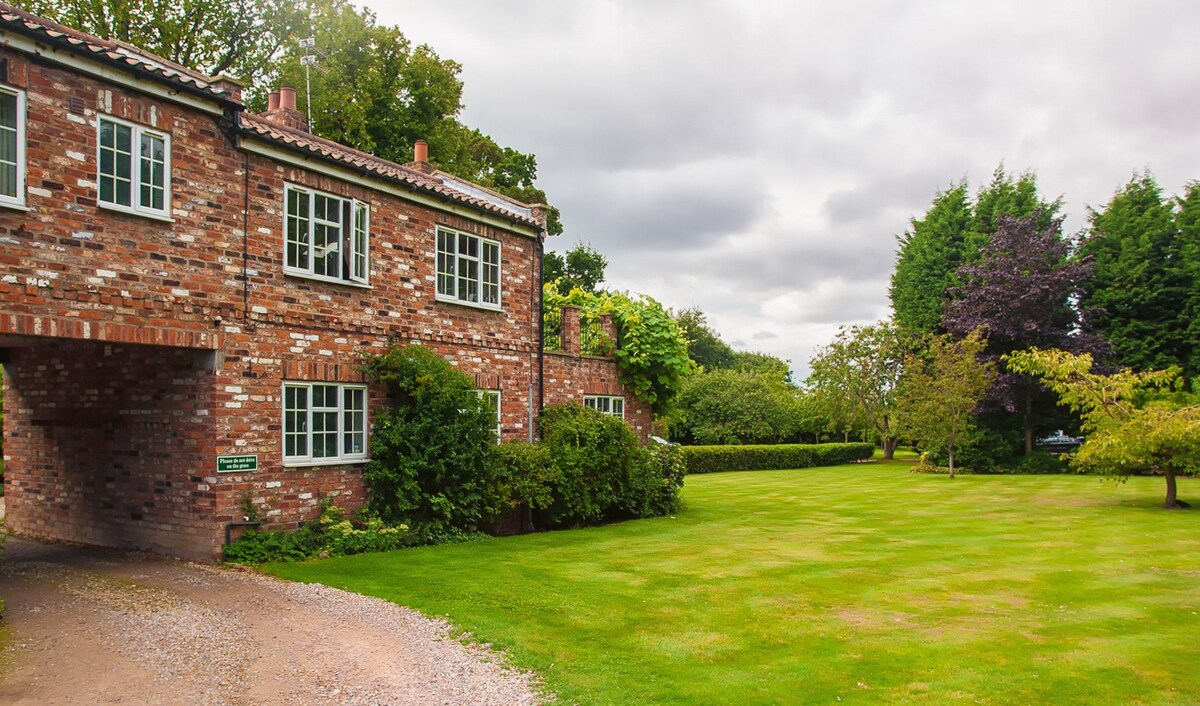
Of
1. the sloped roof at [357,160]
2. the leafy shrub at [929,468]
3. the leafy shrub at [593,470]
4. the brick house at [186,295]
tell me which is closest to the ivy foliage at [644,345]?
the leafy shrub at [593,470]

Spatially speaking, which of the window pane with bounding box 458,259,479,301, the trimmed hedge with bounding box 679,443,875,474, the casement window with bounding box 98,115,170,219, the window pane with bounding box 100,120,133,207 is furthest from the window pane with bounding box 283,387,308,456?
the trimmed hedge with bounding box 679,443,875,474

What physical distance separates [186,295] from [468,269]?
6100 mm

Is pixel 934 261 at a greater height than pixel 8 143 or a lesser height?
greater

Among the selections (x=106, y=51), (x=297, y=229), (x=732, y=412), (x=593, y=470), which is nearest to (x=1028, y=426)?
(x=732, y=412)

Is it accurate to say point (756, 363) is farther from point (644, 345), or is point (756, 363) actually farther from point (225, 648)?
point (225, 648)

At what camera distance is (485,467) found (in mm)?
14906

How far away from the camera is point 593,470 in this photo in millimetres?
17375

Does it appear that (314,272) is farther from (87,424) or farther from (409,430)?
(87,424)

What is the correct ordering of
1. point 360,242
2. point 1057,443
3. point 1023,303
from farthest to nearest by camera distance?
1. point 1057,443
2. point 1023,303
3. point 360,242

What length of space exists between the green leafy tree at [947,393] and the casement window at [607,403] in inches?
603

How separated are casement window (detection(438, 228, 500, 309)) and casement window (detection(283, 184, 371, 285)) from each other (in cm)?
192

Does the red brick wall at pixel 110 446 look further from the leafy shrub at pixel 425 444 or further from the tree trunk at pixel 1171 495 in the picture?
the tree trunk at pixel 1171 495

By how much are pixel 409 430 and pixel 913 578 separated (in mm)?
8491

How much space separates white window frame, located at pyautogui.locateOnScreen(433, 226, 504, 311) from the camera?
1600 cm
